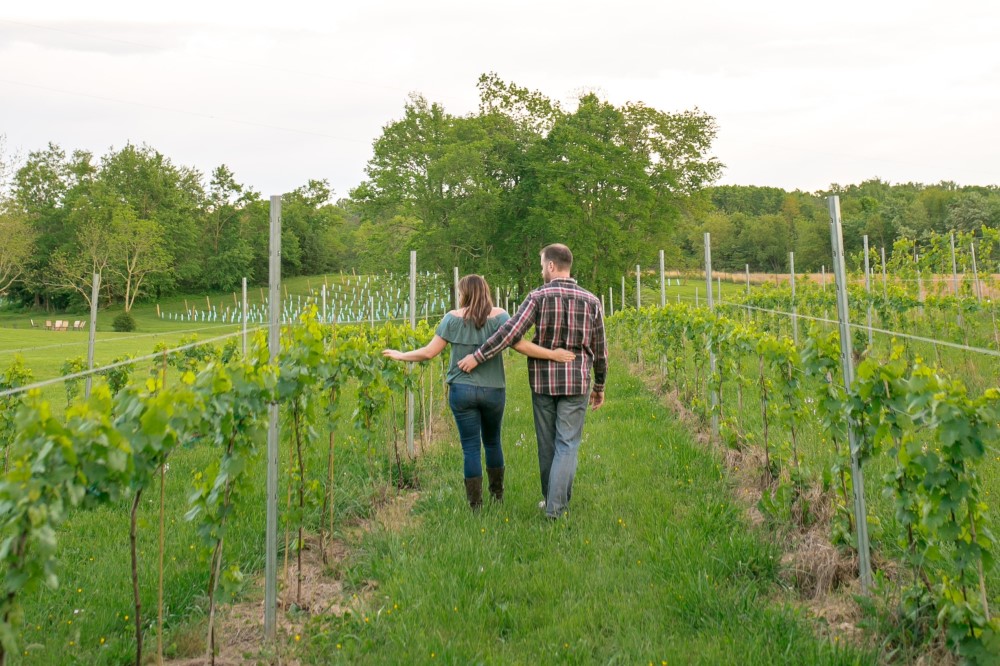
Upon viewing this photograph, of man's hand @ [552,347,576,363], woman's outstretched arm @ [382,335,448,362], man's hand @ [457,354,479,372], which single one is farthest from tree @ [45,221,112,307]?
man's hand @ [552,347,576,363]

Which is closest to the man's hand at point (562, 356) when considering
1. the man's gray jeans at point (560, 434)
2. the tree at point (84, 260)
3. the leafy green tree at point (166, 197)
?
the man's gray jeans at point (560, 434)

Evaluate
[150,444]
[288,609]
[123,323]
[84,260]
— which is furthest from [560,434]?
[84,260]

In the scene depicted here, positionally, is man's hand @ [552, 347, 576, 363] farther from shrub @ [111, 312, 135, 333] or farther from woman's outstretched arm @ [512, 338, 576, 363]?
shrub @ [111, 312, 135, 333]

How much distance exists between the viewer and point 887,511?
442 cm

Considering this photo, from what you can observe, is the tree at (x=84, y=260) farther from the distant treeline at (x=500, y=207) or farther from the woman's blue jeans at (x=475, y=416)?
the woman's blue jeans at (x=475, y=416)

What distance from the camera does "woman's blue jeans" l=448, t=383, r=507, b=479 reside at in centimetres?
488

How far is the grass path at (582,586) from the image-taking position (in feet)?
9.98

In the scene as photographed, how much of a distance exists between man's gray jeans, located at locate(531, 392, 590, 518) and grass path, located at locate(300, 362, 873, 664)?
0.16m

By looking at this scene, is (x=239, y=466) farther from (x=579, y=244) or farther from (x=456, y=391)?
(x=579, y=244)

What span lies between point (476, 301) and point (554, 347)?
674 mm

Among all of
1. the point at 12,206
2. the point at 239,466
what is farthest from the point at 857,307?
the point at 12,206

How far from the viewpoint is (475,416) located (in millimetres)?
4992

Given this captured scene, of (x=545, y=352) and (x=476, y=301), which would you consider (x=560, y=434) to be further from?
(x=476, y=301)

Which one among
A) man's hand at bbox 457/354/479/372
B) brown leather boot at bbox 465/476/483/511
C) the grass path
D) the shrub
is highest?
the shrub
